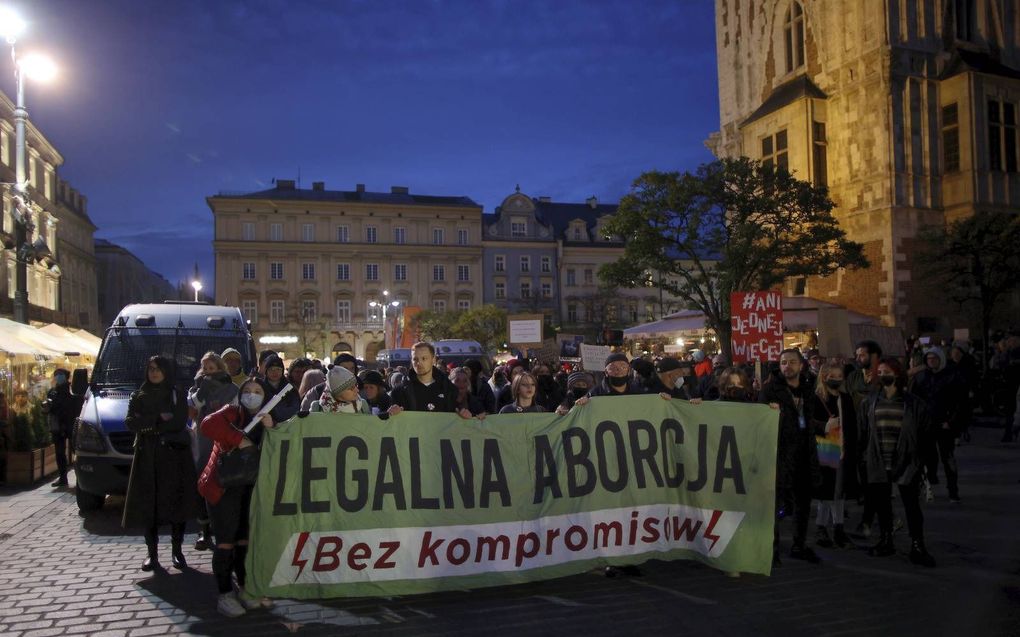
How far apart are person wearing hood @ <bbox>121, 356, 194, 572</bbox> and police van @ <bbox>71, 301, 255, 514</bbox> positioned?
41.0 inches

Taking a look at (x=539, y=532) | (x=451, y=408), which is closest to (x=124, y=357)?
(x=451, y=408)

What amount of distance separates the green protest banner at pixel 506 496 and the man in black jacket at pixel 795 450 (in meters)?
0.23

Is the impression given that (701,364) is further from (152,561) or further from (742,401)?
(152,561)

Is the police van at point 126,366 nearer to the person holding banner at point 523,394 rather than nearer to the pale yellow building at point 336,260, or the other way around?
the person holding banner at point 523,394

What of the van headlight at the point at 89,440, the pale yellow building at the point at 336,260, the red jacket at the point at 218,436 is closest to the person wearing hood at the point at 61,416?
the van headlight at the point at 89,440

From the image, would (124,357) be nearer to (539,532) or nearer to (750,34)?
(539,532)

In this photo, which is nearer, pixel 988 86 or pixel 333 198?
pixel 988 86

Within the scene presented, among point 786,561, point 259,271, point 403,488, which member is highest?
point 259,271

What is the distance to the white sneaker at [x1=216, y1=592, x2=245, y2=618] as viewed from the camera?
5.22m

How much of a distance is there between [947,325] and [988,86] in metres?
8.28

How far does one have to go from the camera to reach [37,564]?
6.75 meters

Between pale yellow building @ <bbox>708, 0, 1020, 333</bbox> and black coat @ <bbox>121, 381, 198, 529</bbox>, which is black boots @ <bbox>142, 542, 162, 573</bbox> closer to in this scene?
black coat @ <bbox>121, 381, 198, 529</bbox>

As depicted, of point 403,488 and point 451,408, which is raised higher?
point 451,408

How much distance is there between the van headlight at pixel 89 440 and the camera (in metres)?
8.41
